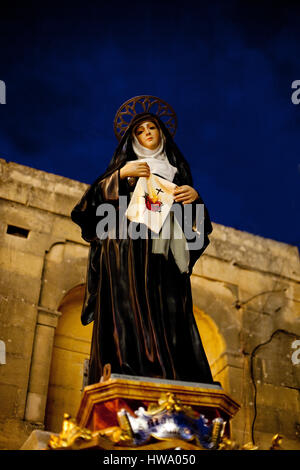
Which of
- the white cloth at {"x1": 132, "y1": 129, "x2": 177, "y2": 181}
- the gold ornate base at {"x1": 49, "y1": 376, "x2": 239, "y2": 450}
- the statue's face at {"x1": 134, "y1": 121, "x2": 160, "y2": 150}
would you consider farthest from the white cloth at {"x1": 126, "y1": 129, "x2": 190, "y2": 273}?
the gold ornate base at {"x1": 49, "y1": 376, "x2": 239, "y2": 450}

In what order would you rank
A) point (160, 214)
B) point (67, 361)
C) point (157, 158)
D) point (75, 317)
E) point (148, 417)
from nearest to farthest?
point (148, 417), point (160, 214), point (157, 158), point (67, 361), point (75, 317)

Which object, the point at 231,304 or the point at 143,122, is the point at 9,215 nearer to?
the point at 231,304

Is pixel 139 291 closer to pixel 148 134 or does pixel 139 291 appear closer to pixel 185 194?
pixel 185 194

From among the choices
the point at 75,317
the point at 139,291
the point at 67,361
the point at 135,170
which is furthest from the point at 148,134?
the point at 75,317

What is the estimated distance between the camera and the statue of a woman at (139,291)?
4477 millimetres

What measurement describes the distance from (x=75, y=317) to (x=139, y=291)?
18.5ft

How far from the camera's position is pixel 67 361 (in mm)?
9664

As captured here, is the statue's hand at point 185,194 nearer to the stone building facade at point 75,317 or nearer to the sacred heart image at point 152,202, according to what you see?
the sacred heart image at point 152,202

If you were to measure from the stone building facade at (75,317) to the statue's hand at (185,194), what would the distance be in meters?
4.29

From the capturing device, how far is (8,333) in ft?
29.8

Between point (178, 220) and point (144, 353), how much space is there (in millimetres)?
1205

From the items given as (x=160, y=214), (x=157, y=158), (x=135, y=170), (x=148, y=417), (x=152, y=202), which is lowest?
(x=148, y=417)

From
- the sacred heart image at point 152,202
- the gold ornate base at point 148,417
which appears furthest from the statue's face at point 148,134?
the gold ornate base at point 148,417

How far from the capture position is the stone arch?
920 cm
